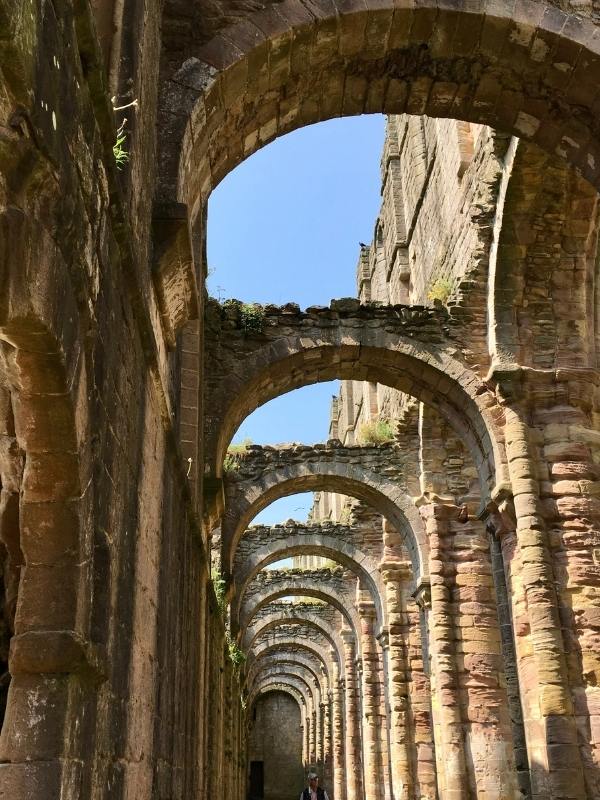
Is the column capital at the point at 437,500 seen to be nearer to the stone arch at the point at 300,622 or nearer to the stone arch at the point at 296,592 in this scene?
the stone arch at the point at 296,592

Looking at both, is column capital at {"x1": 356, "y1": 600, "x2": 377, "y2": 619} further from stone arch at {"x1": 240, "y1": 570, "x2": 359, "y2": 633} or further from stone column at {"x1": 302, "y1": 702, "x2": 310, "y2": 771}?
stone column at {"x1": 302, "y1": 702, "x2": 310, "y2": 771}

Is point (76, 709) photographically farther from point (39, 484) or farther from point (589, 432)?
A: point (589, 432)

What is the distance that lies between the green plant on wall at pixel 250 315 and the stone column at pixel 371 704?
11136 millimetres

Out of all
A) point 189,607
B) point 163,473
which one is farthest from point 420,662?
point 163,473

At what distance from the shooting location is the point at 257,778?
135 feet

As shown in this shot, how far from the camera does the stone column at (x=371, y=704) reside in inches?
766

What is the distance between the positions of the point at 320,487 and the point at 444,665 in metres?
4.58

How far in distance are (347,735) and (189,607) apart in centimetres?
1856

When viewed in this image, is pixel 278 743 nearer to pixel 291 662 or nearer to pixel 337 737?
pixel 291 662

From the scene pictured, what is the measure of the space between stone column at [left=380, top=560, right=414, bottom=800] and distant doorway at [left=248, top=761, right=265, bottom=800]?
2806cm

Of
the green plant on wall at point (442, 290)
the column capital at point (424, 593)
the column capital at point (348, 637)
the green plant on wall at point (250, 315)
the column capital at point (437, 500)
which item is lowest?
the column capital at point (424, 593)

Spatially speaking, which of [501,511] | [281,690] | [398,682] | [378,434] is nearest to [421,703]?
[398,682]

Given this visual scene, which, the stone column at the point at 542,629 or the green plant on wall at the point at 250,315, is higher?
the green plant on wall at the point at 250,315

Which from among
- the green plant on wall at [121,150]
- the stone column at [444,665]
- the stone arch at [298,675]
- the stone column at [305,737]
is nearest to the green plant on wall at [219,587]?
the stone column at [444,665]
